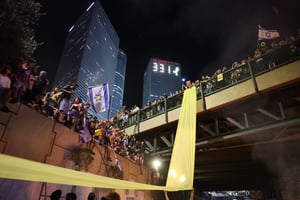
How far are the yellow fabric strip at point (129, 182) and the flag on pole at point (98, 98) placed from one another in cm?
420

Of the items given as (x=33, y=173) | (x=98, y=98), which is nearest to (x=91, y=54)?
(x=98, y=98)

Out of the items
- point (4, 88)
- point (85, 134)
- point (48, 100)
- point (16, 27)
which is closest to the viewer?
point (4, 88)

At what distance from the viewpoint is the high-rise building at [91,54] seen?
6469 centimetres

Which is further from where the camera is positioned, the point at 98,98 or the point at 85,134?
the point at 98,98

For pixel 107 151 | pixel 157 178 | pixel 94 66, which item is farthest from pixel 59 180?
pixel 94 66

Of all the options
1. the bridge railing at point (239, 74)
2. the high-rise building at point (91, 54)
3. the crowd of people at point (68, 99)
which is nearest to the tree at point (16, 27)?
the crowd of people at point (68, 99)

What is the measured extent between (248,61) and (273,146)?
4805 mm

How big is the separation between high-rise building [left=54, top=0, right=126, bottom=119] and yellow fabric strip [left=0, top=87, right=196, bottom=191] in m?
41.3

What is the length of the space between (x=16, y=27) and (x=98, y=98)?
5.14 meters

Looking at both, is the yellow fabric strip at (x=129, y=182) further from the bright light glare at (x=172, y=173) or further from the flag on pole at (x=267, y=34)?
the flag on pole at (x=267, y=34)

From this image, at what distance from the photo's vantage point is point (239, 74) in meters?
10.9

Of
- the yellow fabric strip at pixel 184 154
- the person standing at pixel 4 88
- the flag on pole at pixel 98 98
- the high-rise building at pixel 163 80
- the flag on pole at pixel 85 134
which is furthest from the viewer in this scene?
the high-rise building at pixel 163 80

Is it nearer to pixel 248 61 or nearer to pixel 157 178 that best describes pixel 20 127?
pixel 248 61

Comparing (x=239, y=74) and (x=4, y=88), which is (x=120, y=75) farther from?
(x=4, y=88)
